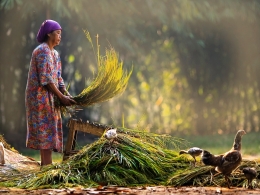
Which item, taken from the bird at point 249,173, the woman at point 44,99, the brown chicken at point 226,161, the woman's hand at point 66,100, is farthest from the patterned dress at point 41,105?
the bird at point 249,173

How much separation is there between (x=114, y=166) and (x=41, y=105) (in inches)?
47.6

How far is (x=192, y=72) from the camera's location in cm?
1592

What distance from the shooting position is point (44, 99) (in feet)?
24.3

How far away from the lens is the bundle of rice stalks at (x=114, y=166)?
6.43 metres

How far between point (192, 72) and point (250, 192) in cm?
1010

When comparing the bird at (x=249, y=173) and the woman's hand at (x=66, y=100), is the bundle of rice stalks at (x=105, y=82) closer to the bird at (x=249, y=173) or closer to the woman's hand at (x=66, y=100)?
the woman's hand at (x=66, y=100)

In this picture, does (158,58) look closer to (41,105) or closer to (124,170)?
(41,105)

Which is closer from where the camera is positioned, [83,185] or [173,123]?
[83,185]

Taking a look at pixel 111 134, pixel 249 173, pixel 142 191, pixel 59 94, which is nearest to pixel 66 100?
pixel 59 94

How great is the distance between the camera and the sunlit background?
13109mm

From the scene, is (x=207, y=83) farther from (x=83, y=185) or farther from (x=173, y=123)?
(x=83, y=185)

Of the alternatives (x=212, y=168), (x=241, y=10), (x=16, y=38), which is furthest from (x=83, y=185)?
(x=241, y=10)

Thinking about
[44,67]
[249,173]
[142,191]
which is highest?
[44,67]

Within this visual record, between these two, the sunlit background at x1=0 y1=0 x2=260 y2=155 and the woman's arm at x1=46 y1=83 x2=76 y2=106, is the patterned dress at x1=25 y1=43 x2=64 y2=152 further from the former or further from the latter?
the sunlit background at x1=0 y1=0 x2=260 y2=155
